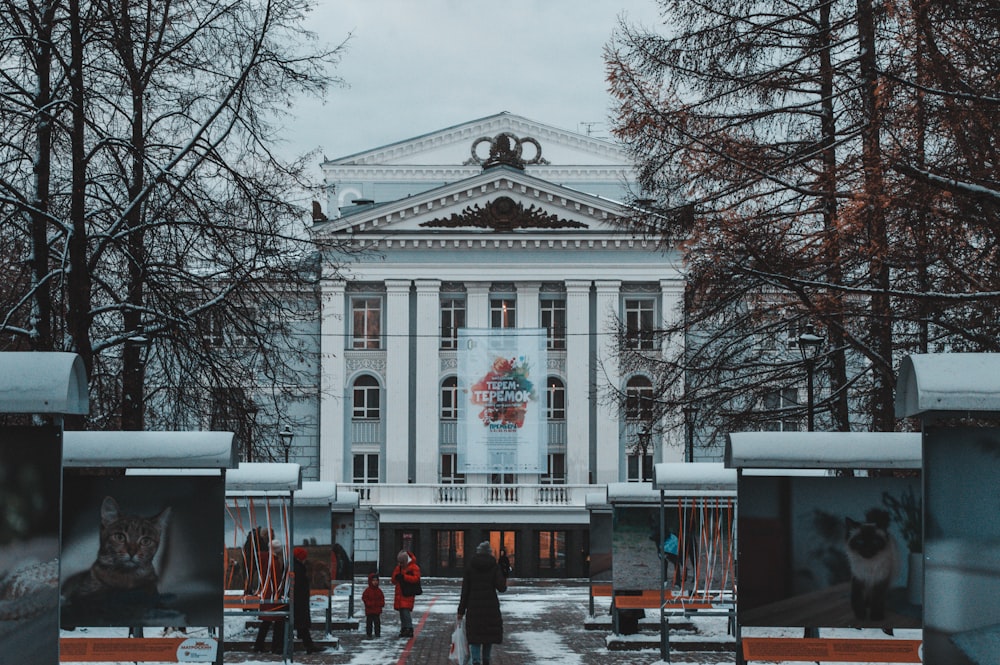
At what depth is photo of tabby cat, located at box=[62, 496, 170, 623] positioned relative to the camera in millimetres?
14961

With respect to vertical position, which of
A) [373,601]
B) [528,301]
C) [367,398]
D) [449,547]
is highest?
[528,301]

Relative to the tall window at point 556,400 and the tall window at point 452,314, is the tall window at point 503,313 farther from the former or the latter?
the tall window at point 556,400

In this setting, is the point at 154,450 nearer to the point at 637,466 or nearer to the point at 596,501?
the point at 596,501

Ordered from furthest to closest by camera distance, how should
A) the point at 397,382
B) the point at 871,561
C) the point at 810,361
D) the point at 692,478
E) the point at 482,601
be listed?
the point at 397,382 → the point at 810,361 → the point at 692,478 → the point at 482,601 → the point at 871,561

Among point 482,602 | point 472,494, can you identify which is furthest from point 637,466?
point 482,602

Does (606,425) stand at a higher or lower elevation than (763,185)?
lower

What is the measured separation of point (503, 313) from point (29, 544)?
2201 inches

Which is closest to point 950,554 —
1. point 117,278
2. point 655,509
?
point 117,278

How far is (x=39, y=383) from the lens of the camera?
1073cm

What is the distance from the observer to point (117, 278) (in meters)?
21.6

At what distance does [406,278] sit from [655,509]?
4142cm

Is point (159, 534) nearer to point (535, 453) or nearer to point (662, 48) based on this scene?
point (662, 48)

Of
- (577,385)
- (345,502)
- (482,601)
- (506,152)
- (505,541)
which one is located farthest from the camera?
(506,152)

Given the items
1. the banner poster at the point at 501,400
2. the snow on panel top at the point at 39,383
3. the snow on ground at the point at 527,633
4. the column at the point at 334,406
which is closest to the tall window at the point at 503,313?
the banner poster at the point at 501,400
